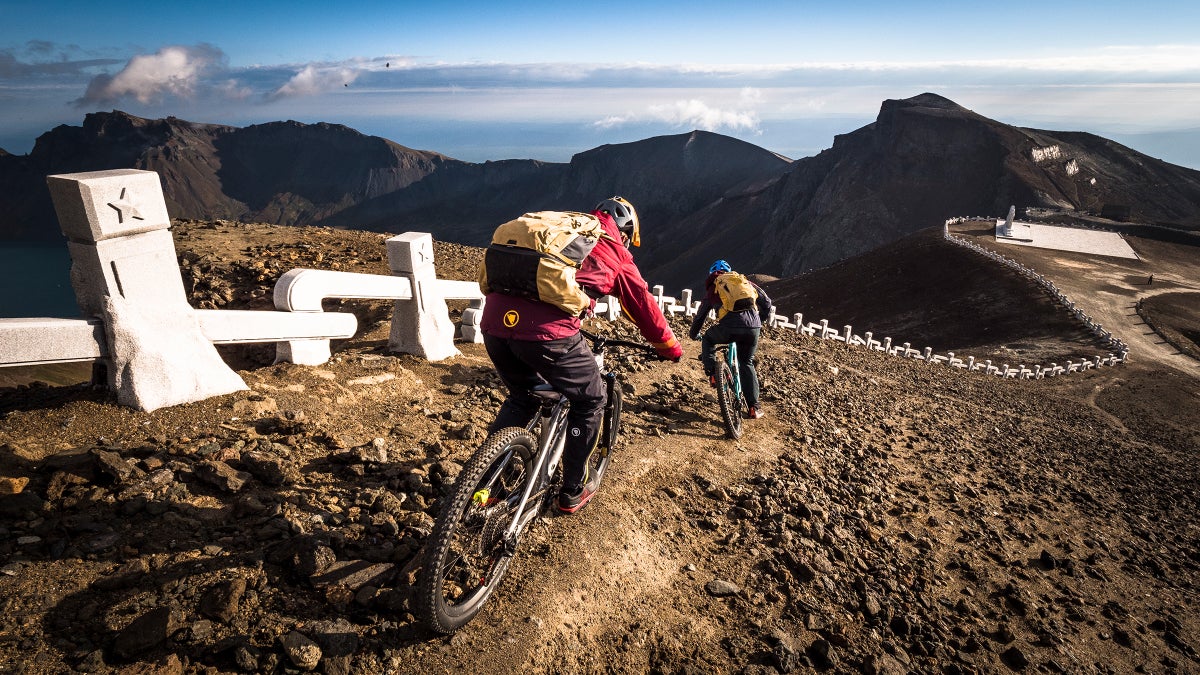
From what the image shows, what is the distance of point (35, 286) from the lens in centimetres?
6044

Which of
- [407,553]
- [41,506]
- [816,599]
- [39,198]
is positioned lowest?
[39,198]

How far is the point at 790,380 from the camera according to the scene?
11219mm

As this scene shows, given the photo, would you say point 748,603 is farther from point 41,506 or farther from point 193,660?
point 41,506

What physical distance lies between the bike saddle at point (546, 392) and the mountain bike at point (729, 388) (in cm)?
351

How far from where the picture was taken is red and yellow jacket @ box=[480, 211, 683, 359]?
3738 mm

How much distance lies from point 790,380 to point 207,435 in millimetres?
9376

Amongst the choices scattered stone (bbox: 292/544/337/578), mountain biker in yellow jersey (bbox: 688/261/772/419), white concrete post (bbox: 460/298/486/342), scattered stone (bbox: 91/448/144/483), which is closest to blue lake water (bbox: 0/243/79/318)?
white concrete post (bbox: 460/298/486/342)

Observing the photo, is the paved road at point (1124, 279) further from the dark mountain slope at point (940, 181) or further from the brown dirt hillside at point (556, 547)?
the brown dirt hillside at point (556, 547)

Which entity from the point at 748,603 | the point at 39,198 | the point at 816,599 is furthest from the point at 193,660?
the point at 39,198

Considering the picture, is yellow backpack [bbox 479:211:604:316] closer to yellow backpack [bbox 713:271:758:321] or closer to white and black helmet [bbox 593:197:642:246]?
white and black helmet [bbox 593:197:642:246]

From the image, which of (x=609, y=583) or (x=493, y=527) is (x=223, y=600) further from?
(x=609, y=583)

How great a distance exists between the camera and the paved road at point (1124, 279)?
29.0 m

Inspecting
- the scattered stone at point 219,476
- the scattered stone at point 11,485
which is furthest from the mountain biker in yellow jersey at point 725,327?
the scattered stone at point 11,485

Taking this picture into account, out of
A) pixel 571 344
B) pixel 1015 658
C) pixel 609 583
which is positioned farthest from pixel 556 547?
pixel 1015 658
